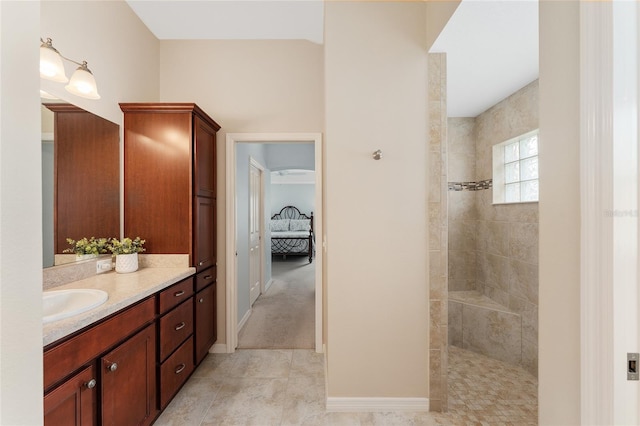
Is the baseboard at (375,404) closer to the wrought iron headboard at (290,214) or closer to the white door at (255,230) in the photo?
the white door at (255,230)

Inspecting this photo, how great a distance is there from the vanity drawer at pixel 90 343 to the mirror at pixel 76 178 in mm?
643

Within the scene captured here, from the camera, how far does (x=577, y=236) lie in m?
0.76

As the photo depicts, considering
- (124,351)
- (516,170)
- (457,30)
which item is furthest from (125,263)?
(516,170)

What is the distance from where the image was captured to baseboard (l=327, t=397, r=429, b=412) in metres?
1.96

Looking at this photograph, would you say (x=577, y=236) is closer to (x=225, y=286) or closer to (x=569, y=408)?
(x=569, y=408)

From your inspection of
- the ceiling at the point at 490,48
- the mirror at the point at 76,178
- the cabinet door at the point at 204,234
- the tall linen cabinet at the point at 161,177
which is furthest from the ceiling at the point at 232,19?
the cabinet door at the point at 204,234

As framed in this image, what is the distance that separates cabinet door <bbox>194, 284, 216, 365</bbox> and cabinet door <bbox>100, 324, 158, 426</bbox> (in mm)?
606

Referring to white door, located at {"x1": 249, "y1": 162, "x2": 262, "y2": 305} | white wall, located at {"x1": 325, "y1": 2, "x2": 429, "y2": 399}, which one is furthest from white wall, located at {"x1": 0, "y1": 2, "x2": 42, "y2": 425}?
white door, located at {"x1": 249, "y1": 162, "x2": 262, "y2": 305}

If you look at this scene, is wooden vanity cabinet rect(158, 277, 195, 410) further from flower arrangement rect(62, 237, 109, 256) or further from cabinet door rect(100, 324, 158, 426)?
flower arrangement rect(62, 237, 109, 256)

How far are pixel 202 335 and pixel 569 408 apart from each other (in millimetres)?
2464

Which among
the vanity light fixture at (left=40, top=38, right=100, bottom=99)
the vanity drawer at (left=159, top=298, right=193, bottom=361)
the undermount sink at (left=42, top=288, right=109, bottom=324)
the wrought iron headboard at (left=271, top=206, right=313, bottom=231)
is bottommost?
the vanity drawer at (left=159, top=298, right=193, bottom=361)

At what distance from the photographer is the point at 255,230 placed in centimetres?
447

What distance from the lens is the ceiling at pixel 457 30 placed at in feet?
5.46

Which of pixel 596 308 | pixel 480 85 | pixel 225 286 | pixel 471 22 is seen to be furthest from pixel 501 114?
pixel 225 286
